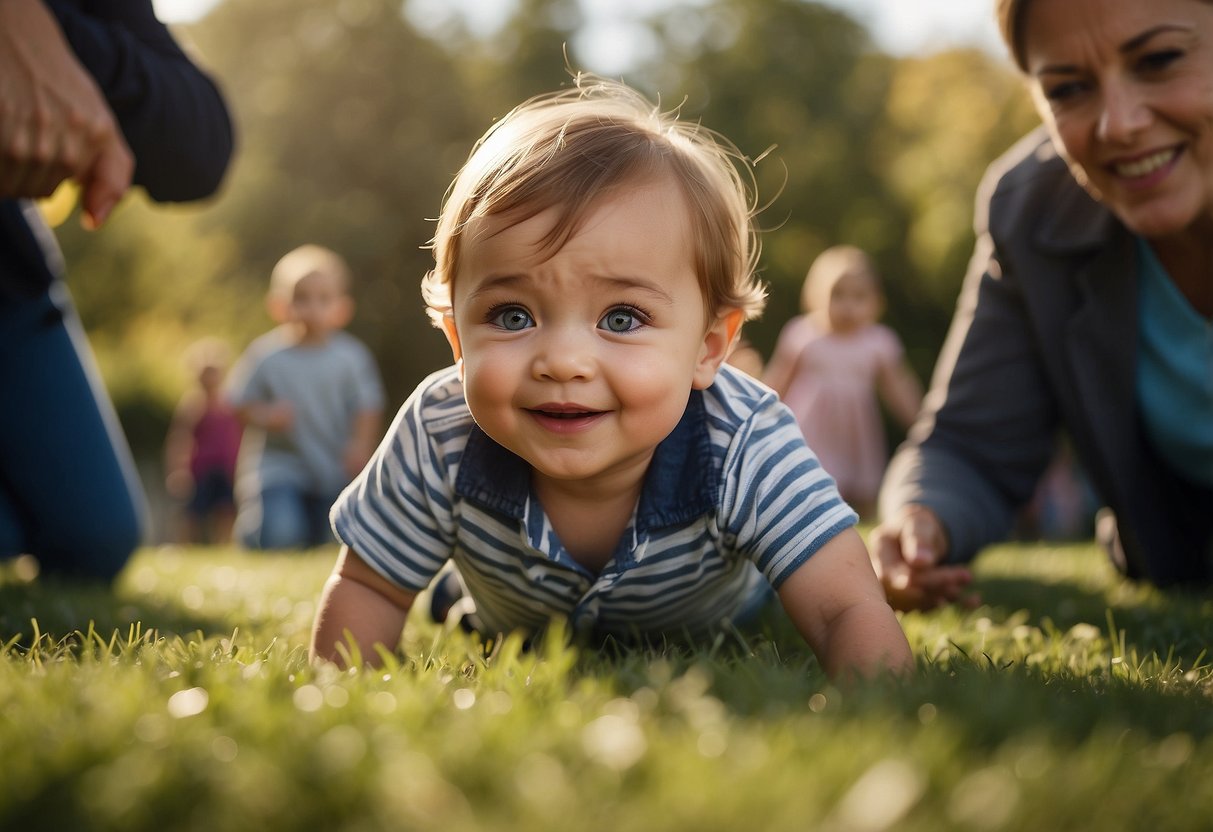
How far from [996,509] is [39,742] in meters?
3.23

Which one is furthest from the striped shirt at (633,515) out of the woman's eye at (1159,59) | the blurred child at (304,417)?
the blurred child at (304,417)

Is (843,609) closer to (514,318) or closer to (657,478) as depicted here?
(657,478)

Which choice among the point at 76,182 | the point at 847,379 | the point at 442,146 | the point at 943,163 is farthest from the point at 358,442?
the point at 442,146

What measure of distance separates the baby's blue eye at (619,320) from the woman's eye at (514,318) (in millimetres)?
154

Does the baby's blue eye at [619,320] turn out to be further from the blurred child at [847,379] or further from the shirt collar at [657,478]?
the blurred child at [847,379]

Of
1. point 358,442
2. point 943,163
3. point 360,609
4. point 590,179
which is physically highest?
point 590,179

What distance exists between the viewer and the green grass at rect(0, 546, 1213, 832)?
130cm

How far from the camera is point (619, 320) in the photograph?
93.7 inches

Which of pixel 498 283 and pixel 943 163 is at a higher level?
pixel 498 283

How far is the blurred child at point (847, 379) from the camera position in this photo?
9938 millimetres

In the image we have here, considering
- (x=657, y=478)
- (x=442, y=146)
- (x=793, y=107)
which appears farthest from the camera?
(x=793, y=107)

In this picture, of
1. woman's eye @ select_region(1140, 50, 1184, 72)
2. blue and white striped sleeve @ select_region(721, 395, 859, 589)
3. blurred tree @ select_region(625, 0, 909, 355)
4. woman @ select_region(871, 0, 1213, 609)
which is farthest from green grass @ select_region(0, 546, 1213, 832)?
blurred tree @ select_region(625, 0, 909, 355)

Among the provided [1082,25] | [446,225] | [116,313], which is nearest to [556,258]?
[446,225]

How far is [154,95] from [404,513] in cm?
181
